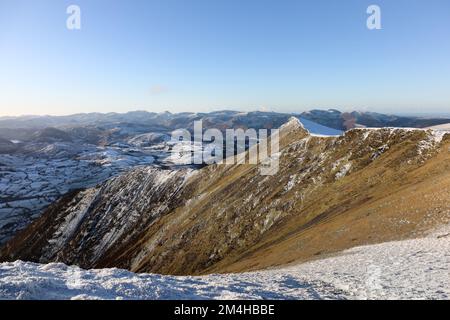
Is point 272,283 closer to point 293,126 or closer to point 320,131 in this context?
point 320,131

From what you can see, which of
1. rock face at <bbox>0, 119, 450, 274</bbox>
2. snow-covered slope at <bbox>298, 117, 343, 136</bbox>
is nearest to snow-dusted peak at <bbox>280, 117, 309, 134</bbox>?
rock face at <bbox>0, 119, 450, 274</bbox>

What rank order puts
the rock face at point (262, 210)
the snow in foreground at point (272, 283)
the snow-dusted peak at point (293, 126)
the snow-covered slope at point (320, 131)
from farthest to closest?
the snow-dusted peak at point (293, 126)
the snow-covered slope at point (320, 131)
the rock face at point (262, 210)
the snow in foreground at point (272, 283)

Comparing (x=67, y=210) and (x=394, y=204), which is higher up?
(x=394, y=204)

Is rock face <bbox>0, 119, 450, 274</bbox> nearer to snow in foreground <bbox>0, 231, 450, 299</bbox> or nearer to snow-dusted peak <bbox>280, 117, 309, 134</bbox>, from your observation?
snow-dusted peak <bbox>280, 117, 309, 134</bbox>

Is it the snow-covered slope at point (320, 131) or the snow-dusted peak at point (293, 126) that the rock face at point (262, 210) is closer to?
the snow-dusted peak at point (293, 126)

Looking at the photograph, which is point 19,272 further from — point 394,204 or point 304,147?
point 304,147

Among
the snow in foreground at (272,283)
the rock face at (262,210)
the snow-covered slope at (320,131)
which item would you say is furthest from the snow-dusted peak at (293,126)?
the snow in foreground at (272,283)
